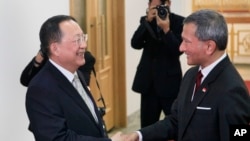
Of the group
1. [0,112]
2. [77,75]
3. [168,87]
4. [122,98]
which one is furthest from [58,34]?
[122,98]

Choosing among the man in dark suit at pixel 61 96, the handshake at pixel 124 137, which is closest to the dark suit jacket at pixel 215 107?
the handshake at pixel 124 137

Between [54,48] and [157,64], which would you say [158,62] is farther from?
[54,48]

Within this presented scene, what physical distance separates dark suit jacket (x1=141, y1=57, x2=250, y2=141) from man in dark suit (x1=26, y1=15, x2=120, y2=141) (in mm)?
386

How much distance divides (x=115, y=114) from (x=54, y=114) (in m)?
3.39

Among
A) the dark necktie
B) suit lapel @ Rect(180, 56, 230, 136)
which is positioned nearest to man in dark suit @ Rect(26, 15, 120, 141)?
suit lapel @ Rect(180, 56, 230, 136)

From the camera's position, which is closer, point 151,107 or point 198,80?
point 198,80

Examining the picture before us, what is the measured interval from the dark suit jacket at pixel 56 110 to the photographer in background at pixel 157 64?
1519mm

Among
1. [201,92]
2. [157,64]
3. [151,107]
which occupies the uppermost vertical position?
[201,92]

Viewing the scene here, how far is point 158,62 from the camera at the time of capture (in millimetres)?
3652

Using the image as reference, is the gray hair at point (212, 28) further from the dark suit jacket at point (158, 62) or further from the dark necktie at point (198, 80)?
the dark suit jacket at point (158, 62)

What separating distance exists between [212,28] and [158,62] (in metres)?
1.57

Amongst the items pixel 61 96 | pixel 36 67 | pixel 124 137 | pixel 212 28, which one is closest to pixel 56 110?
pixel 61 96

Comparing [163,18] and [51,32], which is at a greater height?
[51,32]

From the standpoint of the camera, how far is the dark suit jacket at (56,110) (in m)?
2.02
